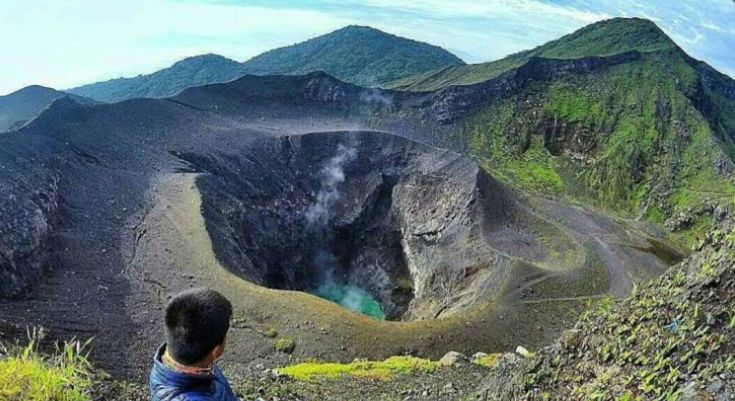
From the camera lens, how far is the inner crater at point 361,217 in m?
45.0

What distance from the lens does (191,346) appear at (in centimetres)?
490

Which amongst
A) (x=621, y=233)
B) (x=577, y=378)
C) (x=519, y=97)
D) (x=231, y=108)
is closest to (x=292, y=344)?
(x=577, y=378)

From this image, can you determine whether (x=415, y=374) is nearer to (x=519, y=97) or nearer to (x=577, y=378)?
(x=577, y=378)

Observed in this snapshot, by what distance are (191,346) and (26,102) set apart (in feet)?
319

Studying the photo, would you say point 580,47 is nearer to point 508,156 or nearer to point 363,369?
point 508,156

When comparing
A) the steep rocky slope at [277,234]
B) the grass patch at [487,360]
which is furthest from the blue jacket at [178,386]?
the steep rocky slope at [277,234]

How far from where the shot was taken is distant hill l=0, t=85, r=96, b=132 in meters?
82.0

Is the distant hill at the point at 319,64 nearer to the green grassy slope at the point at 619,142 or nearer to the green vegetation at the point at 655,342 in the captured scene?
the green grassy slope at the point at 619,142

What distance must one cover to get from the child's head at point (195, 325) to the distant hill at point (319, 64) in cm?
12305

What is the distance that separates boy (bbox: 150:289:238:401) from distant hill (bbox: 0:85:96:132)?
3383 inches

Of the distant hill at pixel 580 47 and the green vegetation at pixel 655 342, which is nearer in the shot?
the green vegetation at pixel 655 342

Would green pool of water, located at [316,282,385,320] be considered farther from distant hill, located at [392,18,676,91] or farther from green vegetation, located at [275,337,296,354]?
distant hill, located at [392,18,676,91]

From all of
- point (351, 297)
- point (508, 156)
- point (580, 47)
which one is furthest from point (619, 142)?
point (351, 297)

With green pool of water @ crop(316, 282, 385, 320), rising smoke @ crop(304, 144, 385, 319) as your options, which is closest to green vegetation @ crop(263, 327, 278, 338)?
rising smoke @ crop(304, 144, 385, 319)
